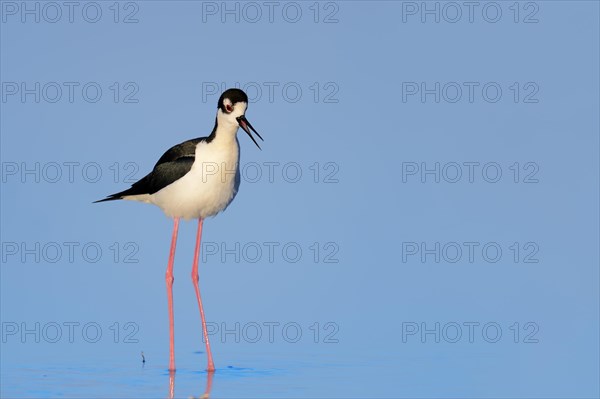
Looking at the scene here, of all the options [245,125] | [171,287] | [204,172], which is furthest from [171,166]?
[171,287]

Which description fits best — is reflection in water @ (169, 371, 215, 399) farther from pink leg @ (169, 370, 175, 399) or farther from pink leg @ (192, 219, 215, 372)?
pink leg @ (192, 219, 215, 372)

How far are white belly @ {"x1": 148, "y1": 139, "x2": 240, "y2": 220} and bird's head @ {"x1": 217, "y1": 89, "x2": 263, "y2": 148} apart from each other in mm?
338

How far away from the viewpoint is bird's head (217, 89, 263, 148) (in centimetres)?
1337

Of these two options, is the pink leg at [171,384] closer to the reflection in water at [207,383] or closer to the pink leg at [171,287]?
the reflection in water at [207,383]

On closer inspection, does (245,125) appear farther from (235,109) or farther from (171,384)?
(171,384)

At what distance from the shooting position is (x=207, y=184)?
45.0 ft

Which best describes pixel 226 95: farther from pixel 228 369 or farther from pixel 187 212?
pixel 228 369

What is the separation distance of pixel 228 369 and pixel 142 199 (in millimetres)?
2871

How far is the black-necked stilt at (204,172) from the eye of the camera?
531 inches

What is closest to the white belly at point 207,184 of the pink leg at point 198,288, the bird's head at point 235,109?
the bird's head at point 235,109

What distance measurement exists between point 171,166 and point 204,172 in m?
0.55

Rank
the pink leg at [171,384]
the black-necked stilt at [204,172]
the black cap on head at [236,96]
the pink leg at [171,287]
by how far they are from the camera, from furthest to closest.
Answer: the pink leg at [171,287] < the black-necked stilt at [204,172] < the black cap on head at [236,96] < the pink leg at [171,384]

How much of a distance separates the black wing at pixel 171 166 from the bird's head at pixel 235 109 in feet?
1.39

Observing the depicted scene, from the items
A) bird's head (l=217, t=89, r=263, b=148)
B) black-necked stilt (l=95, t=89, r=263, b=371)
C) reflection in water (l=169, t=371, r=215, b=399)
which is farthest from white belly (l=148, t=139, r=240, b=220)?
reflection in water (l=169, t=371, r=215, b=399)
